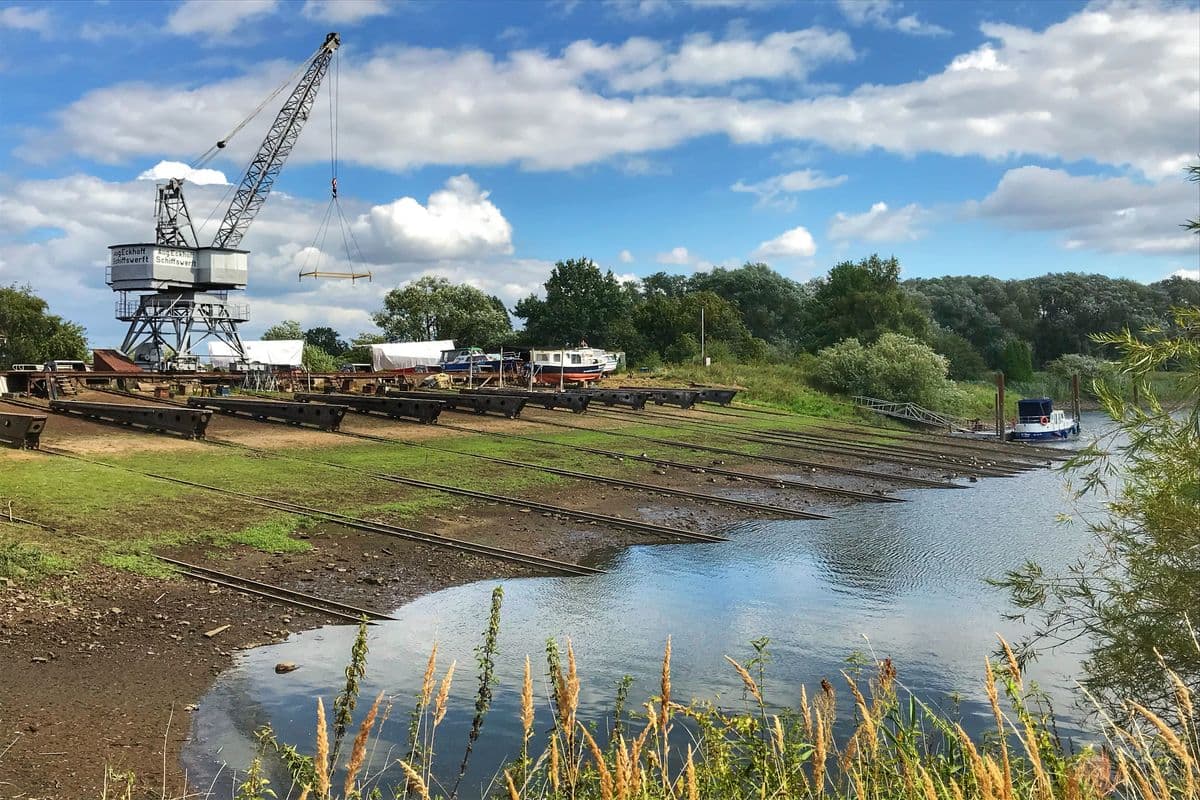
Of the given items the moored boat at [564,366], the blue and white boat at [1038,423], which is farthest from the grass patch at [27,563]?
the blue and white boat at [1038,423]

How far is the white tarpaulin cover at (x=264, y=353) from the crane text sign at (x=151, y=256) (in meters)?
5.33

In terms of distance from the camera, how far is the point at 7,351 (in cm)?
5031

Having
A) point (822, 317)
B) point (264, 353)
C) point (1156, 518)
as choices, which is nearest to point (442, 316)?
point (264, 353)

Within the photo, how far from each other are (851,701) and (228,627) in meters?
6.68

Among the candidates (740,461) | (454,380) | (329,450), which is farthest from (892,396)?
(329,450)

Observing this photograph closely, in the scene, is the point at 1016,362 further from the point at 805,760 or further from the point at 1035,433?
the point at 805,760

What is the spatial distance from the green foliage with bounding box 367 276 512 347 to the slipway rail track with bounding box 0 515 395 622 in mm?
65748

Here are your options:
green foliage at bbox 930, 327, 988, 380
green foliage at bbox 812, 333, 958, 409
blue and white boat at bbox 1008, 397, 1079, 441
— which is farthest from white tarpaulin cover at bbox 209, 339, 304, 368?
green foliage at bbox 930, 327, 988, 380

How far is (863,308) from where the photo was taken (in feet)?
243

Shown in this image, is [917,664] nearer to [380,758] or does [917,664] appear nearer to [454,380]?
[380,758]

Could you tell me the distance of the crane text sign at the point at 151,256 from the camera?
56156mm

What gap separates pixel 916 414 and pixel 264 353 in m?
39.5

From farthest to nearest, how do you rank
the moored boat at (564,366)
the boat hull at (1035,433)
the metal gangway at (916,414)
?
the moored boat at (564,366) → the metal gangway at (916,414) → the boat hull at (1035,433)

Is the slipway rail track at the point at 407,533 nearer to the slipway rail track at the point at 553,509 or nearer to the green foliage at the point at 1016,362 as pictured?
the slipway rail track at the point at 553,509
